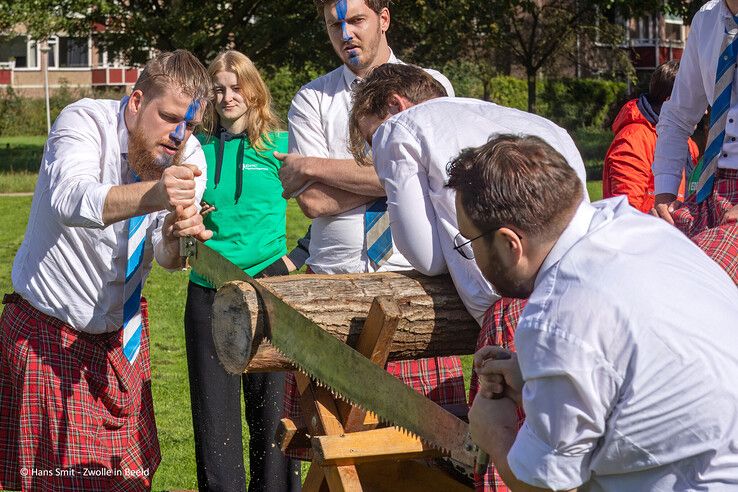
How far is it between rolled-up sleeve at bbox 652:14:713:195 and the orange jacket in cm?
146

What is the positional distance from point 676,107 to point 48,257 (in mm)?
2887

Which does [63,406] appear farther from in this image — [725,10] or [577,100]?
[577,100]

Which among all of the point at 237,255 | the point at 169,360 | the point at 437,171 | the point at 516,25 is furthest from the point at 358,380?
the point at 516,25

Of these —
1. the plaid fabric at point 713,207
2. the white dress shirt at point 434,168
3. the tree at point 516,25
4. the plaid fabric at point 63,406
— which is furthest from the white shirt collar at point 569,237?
the tree at point 516,25

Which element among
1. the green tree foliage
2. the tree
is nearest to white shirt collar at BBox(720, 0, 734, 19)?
the green tree foliage

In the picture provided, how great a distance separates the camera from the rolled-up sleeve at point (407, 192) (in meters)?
3.85

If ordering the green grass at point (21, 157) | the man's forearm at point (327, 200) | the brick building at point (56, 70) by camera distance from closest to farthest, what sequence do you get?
the man's forearm at point (327, 200)
the green grass at point (21, 157)
the brick building at point (56, 70)

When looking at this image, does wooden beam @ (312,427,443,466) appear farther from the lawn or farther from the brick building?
the brick building

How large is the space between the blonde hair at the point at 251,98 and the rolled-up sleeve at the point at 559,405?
330 cm

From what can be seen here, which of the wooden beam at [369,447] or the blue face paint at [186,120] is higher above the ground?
the blue face paint at [186,120]

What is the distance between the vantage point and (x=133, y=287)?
15.2 ft

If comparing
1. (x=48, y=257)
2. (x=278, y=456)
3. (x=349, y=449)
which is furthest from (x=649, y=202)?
(x=48, y=257)

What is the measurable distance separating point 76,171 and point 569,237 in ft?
7.58

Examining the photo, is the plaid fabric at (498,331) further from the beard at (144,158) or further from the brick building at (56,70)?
the brick building at (56,70)
